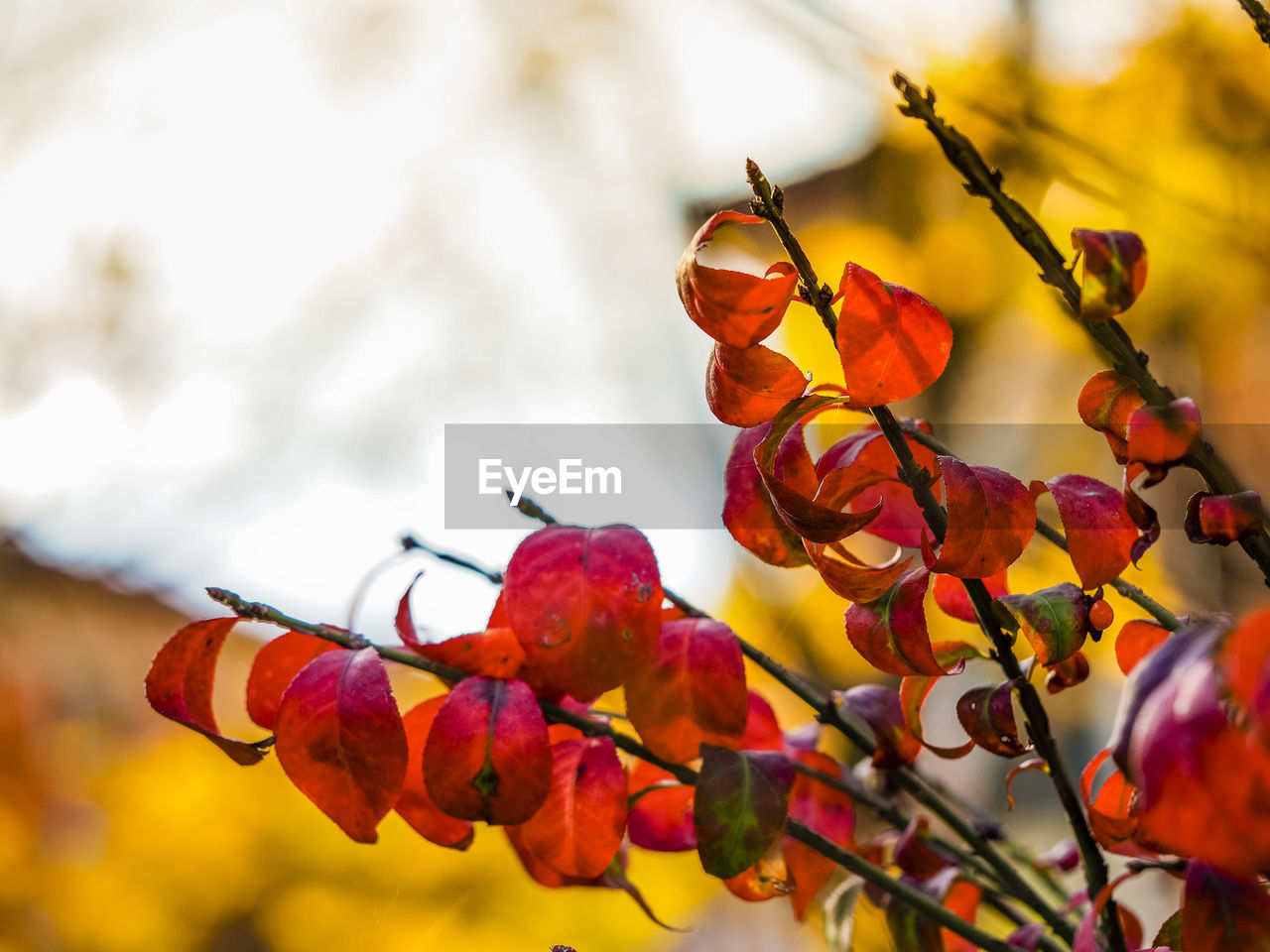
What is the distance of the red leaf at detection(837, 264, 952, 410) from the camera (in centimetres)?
18

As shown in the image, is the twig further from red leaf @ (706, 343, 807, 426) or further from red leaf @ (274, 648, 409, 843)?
red leaf @ (274, 648, 409, 843)

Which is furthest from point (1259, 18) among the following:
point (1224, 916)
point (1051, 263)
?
point (1224, 916)

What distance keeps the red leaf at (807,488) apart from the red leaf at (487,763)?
0.07 m

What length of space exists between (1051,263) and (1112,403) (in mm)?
36

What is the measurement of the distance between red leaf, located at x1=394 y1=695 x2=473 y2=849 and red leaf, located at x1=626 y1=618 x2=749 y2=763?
54 millimetres

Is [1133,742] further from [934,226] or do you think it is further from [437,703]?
[934,226]

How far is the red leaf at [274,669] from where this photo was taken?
0.23m

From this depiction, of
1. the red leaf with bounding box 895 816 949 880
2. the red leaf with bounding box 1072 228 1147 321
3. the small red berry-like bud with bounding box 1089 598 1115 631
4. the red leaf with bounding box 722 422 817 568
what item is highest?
the red leaf with bounding box 1072 228 1147 321

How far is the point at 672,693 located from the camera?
0.73ft

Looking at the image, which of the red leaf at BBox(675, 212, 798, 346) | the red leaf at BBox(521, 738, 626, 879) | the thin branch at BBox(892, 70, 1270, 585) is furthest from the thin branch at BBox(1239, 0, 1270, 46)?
the red leaf at BBox(521, 738, 626, 879)

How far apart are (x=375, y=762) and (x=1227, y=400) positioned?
4.66 feet

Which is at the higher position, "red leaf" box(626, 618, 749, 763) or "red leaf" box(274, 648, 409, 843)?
"red leaf" box(626, 618, 749, 763)

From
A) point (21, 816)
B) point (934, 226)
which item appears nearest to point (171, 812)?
point (21, 816)

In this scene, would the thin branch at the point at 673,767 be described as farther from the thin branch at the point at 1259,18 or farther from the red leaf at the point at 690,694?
the thin branch at the point at 1259,18
